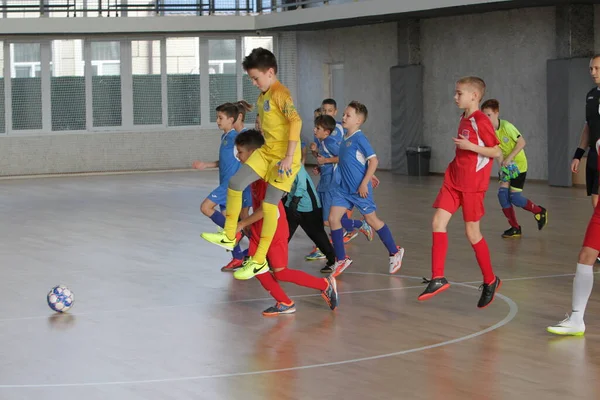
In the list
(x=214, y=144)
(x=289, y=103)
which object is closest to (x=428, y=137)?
(x=214, y=144)

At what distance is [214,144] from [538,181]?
31.8ft

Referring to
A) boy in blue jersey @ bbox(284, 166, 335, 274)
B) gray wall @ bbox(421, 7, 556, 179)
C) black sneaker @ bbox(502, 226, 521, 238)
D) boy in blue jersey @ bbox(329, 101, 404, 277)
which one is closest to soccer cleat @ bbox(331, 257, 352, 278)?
boy in blue jersey @ bbox(329, 101, 404, 277)

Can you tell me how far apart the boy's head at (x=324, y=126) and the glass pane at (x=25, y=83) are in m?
16.3

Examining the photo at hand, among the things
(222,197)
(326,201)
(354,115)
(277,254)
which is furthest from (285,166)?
(326,201)

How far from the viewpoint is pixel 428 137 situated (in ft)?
72.0

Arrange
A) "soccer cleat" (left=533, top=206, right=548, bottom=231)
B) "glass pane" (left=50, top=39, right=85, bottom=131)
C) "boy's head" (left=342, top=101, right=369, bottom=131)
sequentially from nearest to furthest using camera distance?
"boy's head" (left=342, top=101, right=369, bottom=131) → "soccer cleat" (left=533, top=206, right=548, bottom=231) → "glass pane" (left=50, top=39, right=85, bottom=131)

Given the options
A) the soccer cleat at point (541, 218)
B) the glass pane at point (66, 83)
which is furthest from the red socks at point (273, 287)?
the glass pane at point (66, 83)

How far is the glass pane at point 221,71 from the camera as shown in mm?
25875

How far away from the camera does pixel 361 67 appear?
938 inches

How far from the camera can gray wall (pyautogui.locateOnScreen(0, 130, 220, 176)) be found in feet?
79.3

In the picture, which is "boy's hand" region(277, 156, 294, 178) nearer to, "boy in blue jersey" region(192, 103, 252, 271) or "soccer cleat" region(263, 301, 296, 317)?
"soccer cleat" region(263, 301, 296, 317)

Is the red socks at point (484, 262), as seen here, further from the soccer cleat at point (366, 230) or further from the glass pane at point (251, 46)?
the glass pane at point (251, 46)

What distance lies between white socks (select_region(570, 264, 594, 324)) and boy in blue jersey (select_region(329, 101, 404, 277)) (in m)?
2.72

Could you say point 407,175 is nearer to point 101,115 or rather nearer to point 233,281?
point 101,115
